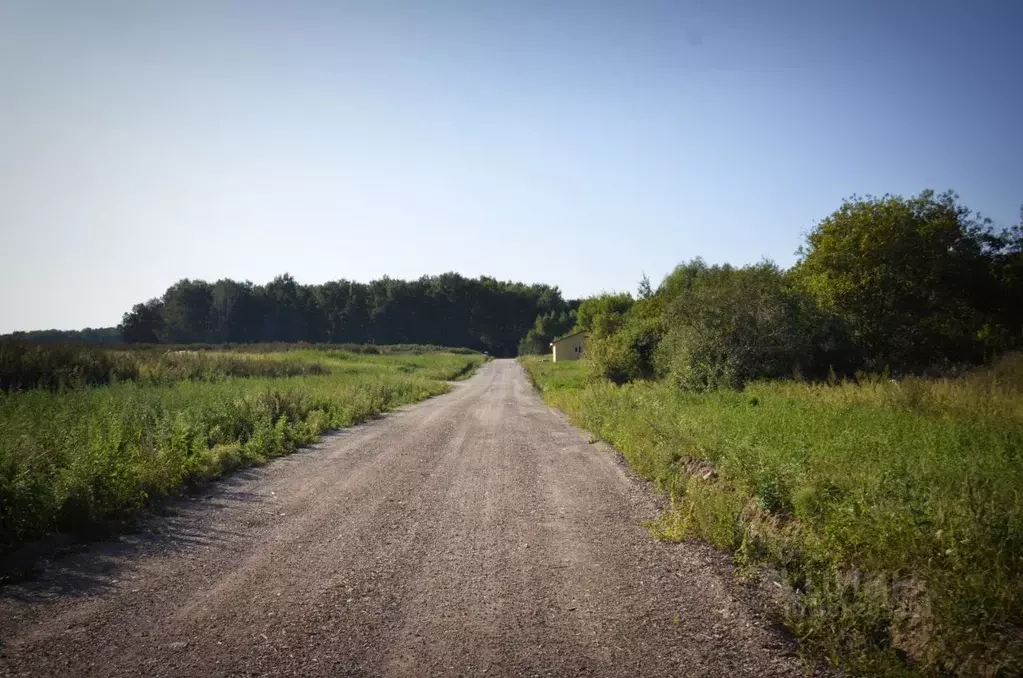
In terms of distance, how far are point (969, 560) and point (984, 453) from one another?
286 centimetres

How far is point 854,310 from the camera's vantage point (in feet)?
75.9

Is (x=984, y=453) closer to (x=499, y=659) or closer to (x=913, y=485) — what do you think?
(x=913, y=485)

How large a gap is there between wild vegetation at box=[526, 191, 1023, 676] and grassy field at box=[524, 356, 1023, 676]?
0.02m

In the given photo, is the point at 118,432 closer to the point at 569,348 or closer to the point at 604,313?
the point at 604,313

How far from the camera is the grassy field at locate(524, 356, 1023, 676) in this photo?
3852 mm

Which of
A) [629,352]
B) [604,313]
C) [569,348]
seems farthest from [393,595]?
[569,348]

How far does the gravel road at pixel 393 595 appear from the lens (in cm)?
403

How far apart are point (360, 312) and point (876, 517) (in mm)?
130444

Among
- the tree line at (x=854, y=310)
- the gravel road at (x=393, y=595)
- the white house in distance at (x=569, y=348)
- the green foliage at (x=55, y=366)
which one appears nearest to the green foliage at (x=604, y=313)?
the white house in distance at (x=569, y=348)

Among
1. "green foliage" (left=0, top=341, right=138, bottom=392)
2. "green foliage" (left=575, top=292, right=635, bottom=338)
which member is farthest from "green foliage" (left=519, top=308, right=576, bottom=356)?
"green foliage" (left=0, top=341, right=138, bottom=392)

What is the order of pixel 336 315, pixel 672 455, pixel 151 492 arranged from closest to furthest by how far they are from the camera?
pixel 151 492 → pixel 672 455 → pixel 336 315

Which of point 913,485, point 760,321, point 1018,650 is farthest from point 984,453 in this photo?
point 760,321

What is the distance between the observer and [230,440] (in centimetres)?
1278

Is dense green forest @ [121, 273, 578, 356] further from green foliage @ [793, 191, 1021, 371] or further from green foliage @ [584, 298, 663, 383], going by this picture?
green foliage @ [793, 191, 1021, 371]
